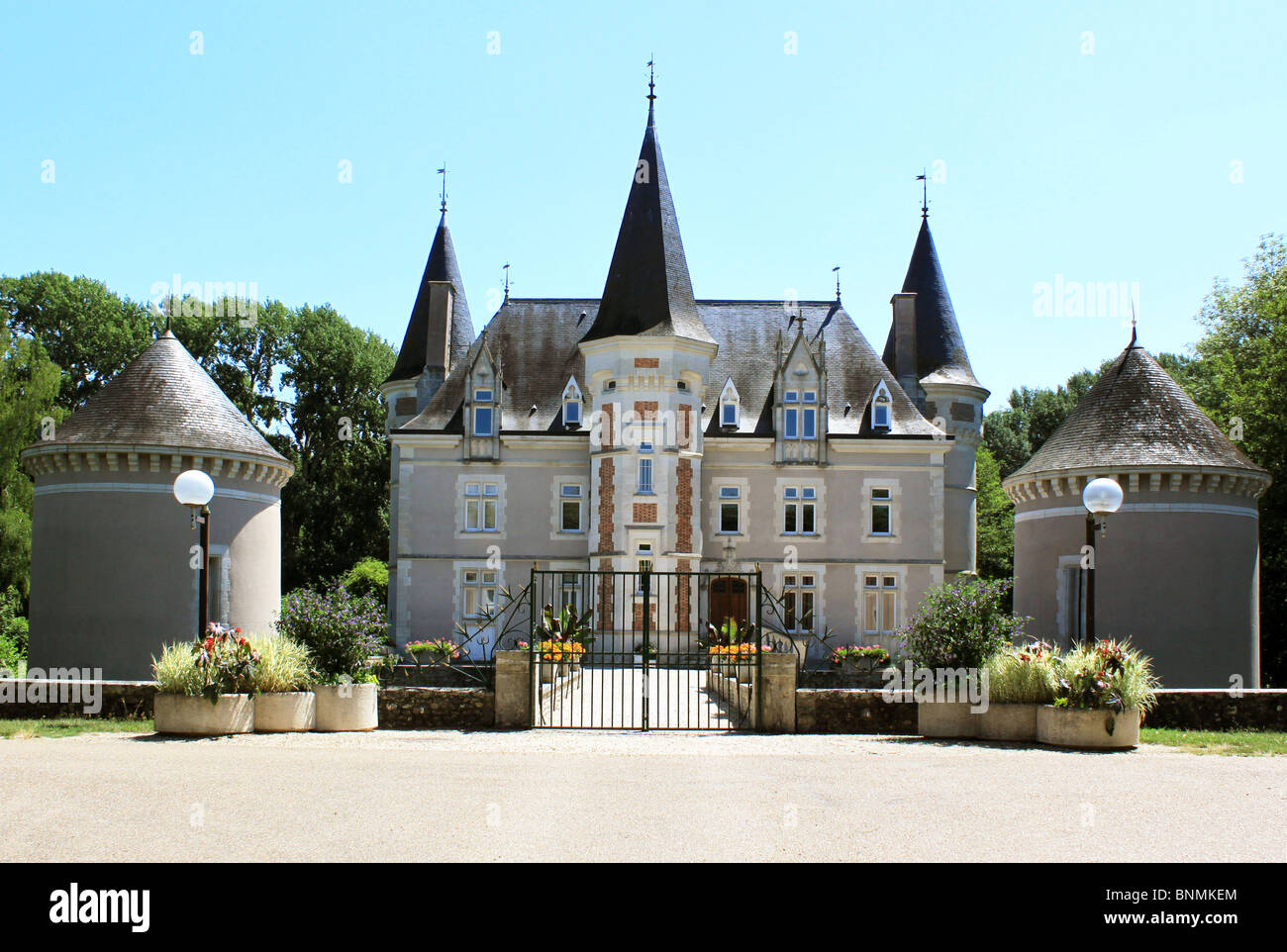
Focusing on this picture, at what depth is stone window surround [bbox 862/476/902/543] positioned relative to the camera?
119 feet

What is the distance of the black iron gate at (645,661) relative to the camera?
16141mm

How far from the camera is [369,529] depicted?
5547cm

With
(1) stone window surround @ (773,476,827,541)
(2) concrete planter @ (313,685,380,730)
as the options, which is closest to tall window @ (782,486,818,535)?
(1) stone window surround @ (773,476,827,541)

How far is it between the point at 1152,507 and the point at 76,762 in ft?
69.8

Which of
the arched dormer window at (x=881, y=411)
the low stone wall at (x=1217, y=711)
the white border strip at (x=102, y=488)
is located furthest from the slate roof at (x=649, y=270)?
the low stone wall at (x=1217, y=711)

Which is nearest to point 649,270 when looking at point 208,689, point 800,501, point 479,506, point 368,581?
point 800,501

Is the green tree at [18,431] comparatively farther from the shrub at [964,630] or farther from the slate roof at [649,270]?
the shrub at [964,630]

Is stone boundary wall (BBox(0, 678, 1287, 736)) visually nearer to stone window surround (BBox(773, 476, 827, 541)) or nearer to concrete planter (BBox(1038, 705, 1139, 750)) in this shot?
concrete planter (BBox(1038, 705, 1139, 750))

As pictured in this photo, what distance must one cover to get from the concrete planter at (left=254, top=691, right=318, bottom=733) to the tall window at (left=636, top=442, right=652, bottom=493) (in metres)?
20.7

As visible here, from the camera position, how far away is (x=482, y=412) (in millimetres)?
36812

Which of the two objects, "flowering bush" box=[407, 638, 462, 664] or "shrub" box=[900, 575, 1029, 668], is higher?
"shrub" box=[900, 575, 1029, 668]
